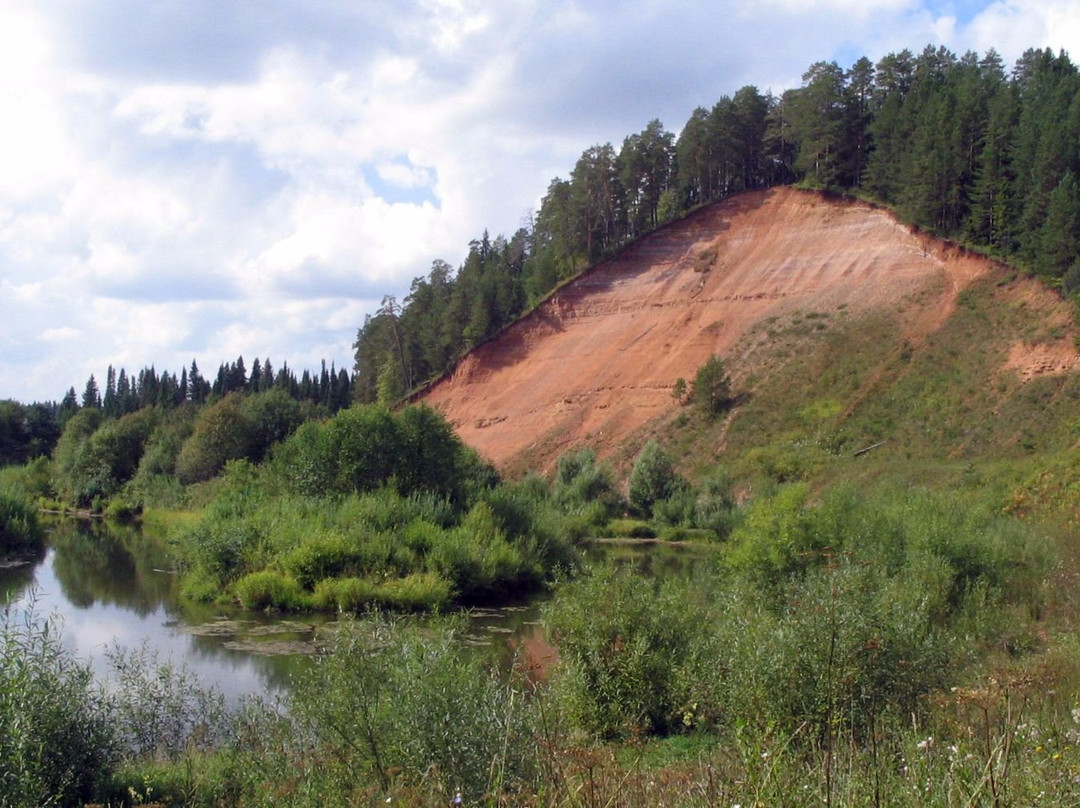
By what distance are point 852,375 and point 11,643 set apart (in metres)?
49.5

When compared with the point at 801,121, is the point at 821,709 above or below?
below

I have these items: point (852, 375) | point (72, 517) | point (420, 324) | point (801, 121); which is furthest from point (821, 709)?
point (420, 324)

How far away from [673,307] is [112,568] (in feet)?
135

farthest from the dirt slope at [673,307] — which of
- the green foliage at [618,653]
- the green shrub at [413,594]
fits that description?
the green foliage at [618,653]

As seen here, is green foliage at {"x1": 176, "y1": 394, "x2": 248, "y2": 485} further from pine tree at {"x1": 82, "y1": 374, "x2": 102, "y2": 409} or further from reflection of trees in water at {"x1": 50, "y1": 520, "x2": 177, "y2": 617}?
pine tree at {"x1": 82, "y1": 374, "x2": 102, "y2": 409}

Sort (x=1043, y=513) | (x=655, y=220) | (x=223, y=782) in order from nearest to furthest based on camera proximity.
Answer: (x=223, y=782)
(x=1043, y=513)
(x=655, y=220)

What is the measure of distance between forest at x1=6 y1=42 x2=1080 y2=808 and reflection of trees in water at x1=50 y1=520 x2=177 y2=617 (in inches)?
54.2

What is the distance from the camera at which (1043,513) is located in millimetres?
26797

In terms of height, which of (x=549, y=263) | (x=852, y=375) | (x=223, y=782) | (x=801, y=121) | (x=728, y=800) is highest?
(x=801, y=121)

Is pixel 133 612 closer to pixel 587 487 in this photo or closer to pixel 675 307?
pixel 587 487

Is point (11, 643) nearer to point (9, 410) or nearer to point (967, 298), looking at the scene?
point (967, 298)

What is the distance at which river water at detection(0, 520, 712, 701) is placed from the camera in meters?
18.5

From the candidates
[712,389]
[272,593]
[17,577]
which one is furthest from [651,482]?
[17,577]

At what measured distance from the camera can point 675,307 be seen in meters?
65.6
